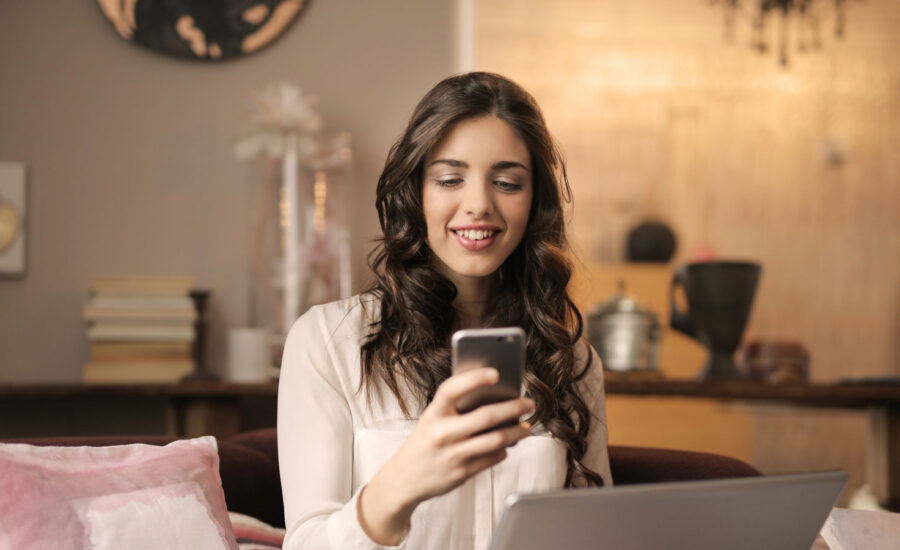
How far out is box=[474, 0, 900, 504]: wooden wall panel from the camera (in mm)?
5473

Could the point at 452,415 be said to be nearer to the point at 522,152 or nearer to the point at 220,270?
the point at 522,152

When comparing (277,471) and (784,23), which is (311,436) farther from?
(784,23)

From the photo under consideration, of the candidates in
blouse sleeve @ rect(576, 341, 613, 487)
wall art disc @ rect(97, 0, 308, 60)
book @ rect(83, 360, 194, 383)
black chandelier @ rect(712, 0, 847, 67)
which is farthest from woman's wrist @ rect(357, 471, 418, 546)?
black chandelier @ rect(712, 0, 847, 67)

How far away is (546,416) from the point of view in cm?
154

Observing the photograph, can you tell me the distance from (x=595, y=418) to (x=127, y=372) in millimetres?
1291

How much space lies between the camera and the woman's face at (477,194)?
1.42m

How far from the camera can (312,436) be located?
1346 mm

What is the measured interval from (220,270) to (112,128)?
0.49 m

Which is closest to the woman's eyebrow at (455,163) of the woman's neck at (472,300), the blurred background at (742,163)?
the woman's neck at (472,300)

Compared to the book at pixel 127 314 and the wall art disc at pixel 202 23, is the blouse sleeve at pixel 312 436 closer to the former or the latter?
the book at pixel 127 314

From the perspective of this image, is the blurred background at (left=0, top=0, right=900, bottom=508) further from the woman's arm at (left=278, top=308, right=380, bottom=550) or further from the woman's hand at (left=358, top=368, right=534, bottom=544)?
the woman's hand at (left=358, top=368, right=534, bottom=544)

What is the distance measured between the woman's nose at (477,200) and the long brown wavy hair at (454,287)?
10cm

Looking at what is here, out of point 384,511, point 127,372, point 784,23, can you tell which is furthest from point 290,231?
point 784,23

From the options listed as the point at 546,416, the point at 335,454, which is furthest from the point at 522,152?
the point at 335,454
